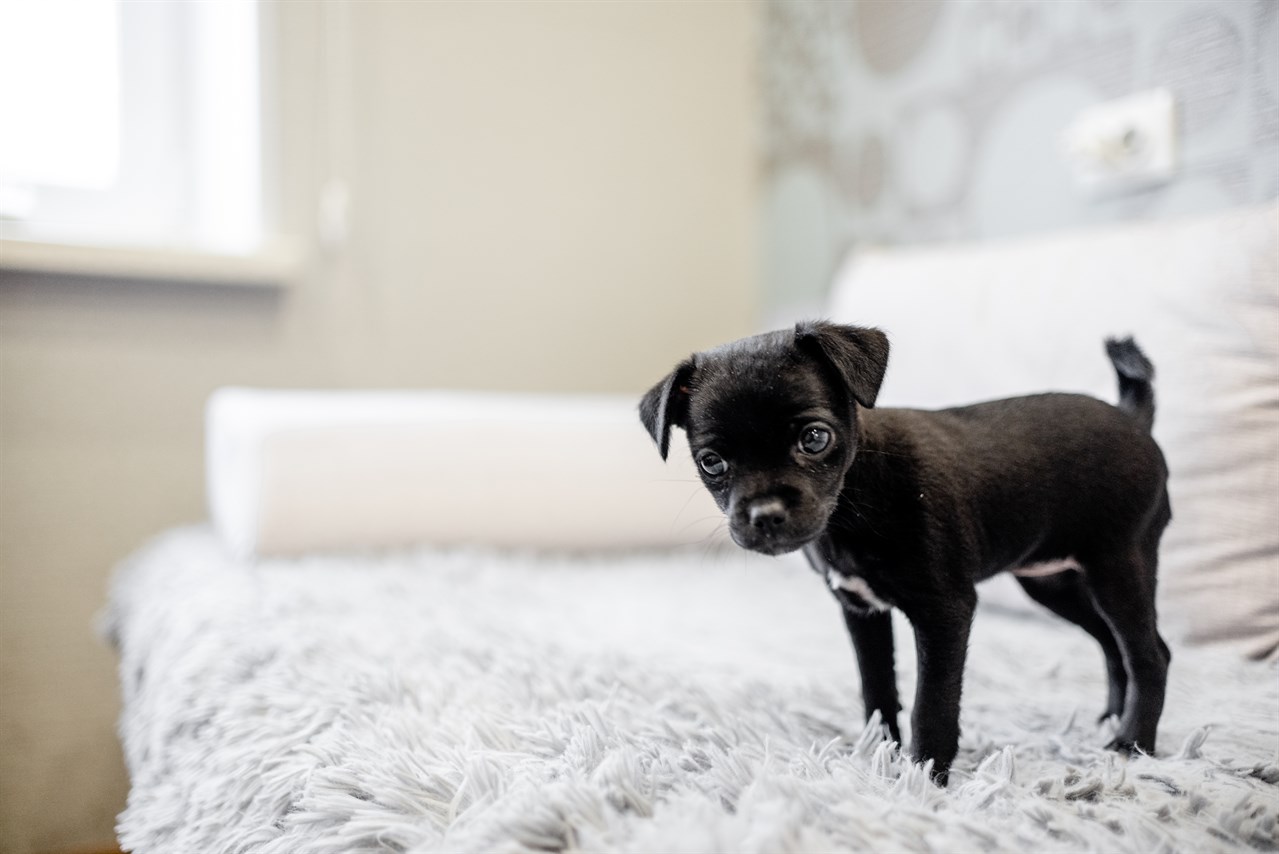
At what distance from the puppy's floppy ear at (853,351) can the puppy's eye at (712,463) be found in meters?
0.11

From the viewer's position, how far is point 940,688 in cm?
70

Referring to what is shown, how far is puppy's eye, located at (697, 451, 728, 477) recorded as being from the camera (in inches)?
29.0

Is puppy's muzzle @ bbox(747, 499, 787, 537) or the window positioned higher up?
the window

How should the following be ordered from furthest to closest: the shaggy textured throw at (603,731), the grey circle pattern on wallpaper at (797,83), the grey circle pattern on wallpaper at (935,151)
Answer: the grey circle pattern on wallpaper at (797,83), the grey circle pattern on wallpaper at (935,151), the shaggy textured throw at (603,731)

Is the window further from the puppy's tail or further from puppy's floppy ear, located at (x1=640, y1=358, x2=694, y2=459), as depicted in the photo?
the puppy's tail

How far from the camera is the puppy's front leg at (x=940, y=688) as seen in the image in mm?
700

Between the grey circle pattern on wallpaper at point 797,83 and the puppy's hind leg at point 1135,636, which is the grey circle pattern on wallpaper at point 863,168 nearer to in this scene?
the grey circle pattern on wallpaper at point 797,83

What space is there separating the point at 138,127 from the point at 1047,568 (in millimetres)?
1906

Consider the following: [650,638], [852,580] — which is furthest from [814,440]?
[650,638]

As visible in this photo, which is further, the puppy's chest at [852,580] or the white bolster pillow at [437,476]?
the white bolster pillow at [437,476]

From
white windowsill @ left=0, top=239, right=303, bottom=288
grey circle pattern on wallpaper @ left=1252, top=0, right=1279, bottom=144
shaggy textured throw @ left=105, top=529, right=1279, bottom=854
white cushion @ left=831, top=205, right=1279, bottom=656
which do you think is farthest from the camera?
white windowsill @ left=0, top=239, right=303, bottom=288

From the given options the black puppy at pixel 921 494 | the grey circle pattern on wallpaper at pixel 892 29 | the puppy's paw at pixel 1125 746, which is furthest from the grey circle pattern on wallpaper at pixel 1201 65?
the puppy's paw at pixel 1125 746

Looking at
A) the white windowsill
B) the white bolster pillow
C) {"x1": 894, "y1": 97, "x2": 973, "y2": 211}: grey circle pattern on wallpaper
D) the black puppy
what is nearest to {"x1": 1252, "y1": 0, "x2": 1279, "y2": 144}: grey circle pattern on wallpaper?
{"x1": 894, "y1": 97, "x2": 973, "y2": 211}: grey circle pattern on wallpaper

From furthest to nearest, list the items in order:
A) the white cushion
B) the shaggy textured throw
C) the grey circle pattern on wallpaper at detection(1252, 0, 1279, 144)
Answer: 1. the grey circle pattern on wallpaper at detection(1252, 0, 1279, 144)
2. the white cushion
3. the shaggy textured throw
